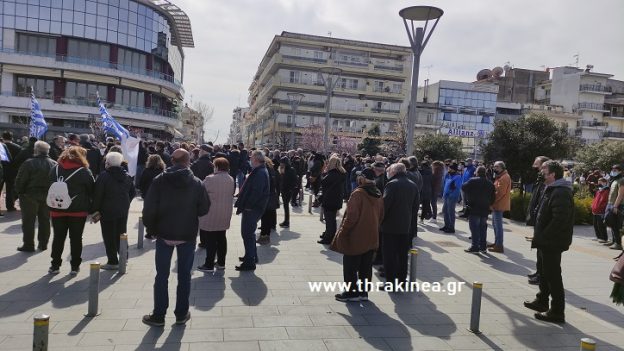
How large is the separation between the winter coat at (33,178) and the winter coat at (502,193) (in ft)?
28.9

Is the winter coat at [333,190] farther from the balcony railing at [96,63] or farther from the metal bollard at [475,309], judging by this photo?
the balcony railing at [96,63]

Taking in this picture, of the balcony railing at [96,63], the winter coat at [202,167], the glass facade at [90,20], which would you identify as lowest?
the winter coat at [202,167]

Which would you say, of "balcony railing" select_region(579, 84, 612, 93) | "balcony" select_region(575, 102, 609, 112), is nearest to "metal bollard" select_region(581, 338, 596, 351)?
"balcony" select_region(575, 102, 609, 112)

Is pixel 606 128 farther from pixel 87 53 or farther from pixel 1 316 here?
pixel 1 316

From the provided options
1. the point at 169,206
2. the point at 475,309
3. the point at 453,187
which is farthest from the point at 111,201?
the point at 453,187

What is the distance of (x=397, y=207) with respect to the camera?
6.94m

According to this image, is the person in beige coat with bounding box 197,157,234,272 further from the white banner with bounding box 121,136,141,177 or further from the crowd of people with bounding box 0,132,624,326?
the white banner with bounding box 121,136,141,177

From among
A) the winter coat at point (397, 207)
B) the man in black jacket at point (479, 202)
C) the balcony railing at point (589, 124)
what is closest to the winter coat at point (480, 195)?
the man in black jacket at point (479, 202)

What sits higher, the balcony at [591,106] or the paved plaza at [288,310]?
the balcony at [591,106]

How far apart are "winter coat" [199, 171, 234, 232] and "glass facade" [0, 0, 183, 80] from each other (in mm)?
49213

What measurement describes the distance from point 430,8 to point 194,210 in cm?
698

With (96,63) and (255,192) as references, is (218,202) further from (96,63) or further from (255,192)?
(96,63)

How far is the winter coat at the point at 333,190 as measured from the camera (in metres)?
9.71

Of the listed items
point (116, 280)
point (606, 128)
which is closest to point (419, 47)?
point (116, 280)
